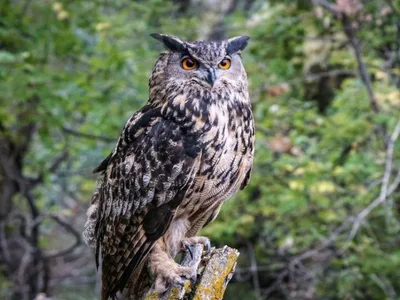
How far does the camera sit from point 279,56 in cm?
660

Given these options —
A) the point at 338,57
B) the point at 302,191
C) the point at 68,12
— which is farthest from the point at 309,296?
the point at 68,12

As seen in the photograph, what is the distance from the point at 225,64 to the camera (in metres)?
3.03

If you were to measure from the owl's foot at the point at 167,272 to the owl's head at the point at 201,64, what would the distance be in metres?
0.87

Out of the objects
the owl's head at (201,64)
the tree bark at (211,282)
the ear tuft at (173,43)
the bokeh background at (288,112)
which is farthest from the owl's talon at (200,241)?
the bokeh background at (288,112)

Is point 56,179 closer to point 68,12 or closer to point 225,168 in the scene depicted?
point 68,12

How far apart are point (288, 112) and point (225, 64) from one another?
317 cm

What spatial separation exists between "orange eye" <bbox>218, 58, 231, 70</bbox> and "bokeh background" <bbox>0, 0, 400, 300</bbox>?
2379 millimetres

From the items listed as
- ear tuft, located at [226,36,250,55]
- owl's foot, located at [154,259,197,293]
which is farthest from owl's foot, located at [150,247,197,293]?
ear tuft, located at [226,36,250,55]

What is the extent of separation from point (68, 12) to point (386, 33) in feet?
11.3

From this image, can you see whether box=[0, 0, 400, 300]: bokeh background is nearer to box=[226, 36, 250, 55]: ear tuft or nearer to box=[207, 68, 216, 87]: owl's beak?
box=[226, 36, 250, 55]: ear tuft

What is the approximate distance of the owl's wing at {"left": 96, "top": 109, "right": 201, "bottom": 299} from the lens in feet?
9.12

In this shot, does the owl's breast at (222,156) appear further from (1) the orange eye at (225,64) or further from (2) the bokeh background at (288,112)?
(2) the bokeh background at (288,112)

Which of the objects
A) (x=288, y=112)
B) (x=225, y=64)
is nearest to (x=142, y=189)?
(x=225, y=64)

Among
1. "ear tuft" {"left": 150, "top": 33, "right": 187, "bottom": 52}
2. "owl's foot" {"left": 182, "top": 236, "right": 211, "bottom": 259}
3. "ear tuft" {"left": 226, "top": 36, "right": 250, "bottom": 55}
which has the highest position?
"ear tuft" {"left": 226, "top": 36, "right": 250, "bottom": 55}
